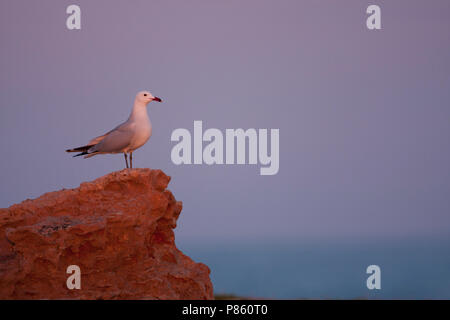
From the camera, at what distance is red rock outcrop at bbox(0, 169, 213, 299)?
750 centimetres

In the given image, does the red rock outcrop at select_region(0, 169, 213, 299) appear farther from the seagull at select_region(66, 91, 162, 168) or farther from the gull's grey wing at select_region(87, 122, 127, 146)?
the gull's grey wing at select_region(87, 122, 127, 146)

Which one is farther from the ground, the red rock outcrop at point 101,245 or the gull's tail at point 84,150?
the gull's tail at point 84,150

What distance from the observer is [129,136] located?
9.53 m

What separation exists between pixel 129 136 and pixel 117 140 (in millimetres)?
242

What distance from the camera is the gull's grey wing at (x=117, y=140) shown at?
31.3 feet

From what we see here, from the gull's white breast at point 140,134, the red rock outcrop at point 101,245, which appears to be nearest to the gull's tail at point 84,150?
the gull's white breast at point 140,134

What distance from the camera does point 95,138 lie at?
1001cm

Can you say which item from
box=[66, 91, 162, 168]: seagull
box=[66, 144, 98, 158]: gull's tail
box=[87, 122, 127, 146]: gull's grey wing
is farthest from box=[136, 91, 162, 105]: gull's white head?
box=[66, 144, 98, 158]: gull's tail

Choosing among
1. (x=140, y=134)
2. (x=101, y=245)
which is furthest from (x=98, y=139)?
(x=101, y=245)

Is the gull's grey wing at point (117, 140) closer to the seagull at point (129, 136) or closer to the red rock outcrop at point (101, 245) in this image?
the seagull at point (129, 136)

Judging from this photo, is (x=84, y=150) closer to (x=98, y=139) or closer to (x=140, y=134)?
(x=98, y=139)
